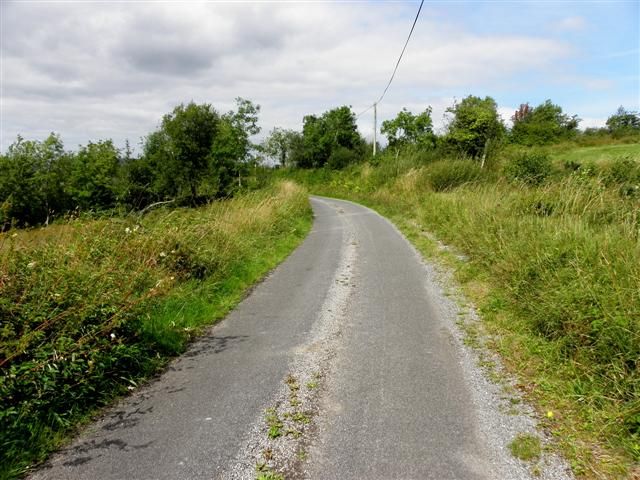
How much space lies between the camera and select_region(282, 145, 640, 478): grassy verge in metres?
2.87

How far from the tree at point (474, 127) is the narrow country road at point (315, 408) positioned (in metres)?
19.7

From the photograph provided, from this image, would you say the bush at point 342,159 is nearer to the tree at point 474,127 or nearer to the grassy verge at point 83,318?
the tree at point 474,127

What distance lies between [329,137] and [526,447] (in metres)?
55.3

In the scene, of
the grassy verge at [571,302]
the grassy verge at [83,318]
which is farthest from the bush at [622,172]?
the grassy verge at [83,318]

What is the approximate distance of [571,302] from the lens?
4207 mm

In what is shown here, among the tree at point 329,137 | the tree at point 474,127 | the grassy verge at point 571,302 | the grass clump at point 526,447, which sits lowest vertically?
the grass clump at point 526,447

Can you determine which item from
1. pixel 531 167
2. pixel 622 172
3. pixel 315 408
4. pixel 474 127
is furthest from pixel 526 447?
pixel 474 127

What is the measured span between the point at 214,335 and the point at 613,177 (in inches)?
412

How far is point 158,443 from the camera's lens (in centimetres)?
285

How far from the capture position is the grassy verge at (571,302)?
287 cm

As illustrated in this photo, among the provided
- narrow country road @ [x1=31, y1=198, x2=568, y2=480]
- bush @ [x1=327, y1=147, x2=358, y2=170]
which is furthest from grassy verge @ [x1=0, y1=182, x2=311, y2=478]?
bush @ [x1=327, y1=147, x2=358, y2=170]

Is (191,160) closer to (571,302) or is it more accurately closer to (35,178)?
(571,302)

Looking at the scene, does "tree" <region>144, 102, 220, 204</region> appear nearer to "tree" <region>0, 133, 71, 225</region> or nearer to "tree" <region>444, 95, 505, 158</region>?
"tree" <region>444, 95, 505, 158</region>

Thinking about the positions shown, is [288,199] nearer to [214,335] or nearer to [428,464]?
[214,335]
